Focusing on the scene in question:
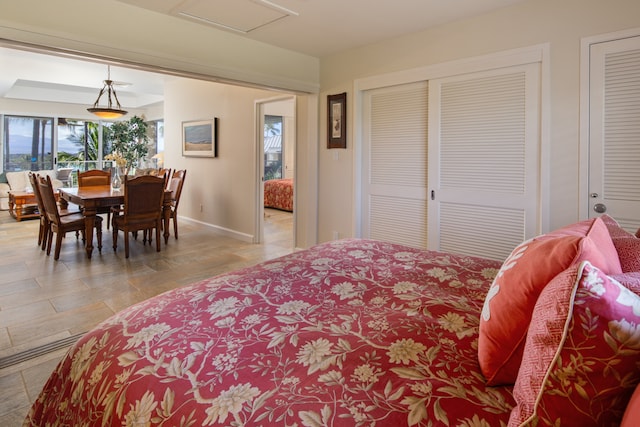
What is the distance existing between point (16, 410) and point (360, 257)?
185cm

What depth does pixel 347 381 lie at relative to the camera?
0.94 m

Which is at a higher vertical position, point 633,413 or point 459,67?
point 459,67

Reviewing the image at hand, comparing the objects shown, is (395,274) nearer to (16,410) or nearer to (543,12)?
(16,410)

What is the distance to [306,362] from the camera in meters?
1.02

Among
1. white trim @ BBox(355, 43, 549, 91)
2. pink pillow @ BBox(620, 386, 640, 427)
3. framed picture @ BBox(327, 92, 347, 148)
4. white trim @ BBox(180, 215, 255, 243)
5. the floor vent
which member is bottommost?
the floor vent

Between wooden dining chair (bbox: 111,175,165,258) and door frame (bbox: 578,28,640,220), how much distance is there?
174 inches

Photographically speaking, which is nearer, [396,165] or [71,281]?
[71,281]

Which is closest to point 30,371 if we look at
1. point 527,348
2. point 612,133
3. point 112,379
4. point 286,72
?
point 112,379

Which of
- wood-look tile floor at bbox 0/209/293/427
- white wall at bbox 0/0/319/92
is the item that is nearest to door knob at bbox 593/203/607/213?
white wall at bbox 0/0/319/92

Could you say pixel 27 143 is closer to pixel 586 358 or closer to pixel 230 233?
pixel 230 233

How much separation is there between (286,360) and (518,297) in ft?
1.98

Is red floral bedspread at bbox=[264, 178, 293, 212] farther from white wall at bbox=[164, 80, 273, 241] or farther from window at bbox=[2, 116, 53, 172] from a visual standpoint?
window at bbox=[2, 116, 53, 172]

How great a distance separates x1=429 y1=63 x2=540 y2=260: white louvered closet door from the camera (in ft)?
10.1

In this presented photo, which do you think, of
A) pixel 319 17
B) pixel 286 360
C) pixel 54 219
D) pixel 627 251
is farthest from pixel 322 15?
pixel 54 219
